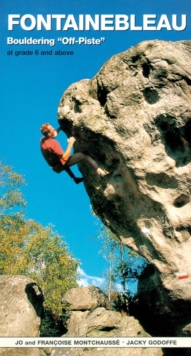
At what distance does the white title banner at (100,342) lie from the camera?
36.7 ft

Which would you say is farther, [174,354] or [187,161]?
[174,354]

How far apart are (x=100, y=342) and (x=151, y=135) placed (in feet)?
19.8

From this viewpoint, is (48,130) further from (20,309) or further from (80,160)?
(20,309)

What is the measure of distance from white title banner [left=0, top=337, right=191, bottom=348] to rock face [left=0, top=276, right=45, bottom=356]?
318cm

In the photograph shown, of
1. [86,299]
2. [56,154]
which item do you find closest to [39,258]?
[86,299]

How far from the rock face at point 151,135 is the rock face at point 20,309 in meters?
5.64

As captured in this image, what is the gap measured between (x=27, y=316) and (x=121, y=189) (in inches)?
255

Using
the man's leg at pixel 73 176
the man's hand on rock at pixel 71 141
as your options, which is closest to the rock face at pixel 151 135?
the man's hand on rock at pixel 71 141

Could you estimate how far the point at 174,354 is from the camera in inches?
522

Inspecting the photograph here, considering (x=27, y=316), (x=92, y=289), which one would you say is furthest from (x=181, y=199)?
(x=92, y=289)

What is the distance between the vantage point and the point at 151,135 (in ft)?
40.0

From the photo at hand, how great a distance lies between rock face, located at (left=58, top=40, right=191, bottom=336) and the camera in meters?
11.8

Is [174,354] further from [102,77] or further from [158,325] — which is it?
[102,77]

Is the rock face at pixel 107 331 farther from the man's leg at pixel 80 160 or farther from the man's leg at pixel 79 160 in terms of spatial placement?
Answer: the man's leg at pixel 79 160
